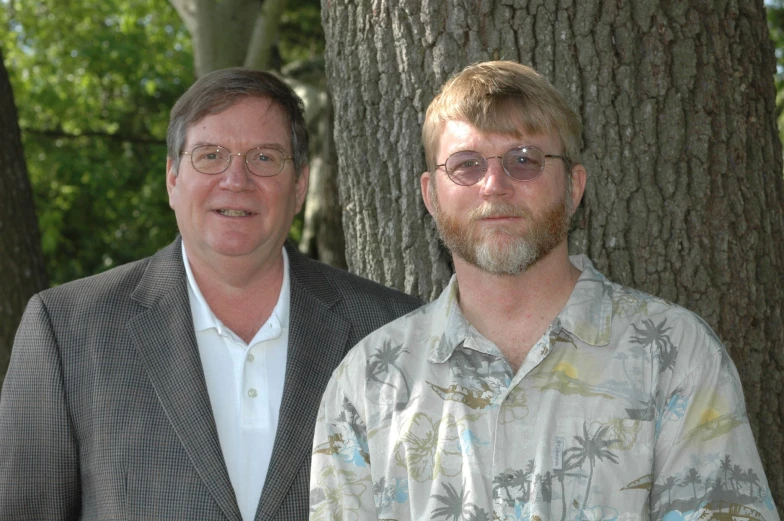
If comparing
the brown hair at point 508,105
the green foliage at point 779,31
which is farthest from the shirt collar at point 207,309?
the green foliage at point 779,31

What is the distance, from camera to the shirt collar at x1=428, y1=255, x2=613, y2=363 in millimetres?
2764

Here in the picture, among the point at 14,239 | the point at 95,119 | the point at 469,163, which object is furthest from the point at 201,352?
the point at 95,119

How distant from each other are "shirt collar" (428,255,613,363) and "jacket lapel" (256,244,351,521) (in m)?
0.57

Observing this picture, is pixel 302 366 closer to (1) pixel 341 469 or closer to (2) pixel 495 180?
(1) pixel 341 469

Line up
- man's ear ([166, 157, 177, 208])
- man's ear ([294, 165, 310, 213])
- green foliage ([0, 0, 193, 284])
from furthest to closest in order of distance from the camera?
green foliage ([0, 0, 193, 284]) → man's ear ([294, 165, 310, 213]) → man's ear ([166, 157, 177, 208])

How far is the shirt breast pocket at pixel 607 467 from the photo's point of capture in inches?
100

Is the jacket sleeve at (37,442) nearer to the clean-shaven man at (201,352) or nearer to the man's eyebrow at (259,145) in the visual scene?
the clean-shaven man at (201,352)

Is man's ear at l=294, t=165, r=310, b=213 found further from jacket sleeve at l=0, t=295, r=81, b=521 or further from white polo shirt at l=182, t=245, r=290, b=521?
jacket sleeve at l=0, t=295, r=81, b=521

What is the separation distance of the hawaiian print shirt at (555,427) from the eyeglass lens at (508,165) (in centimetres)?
35

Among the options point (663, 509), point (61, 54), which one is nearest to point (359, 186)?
point (663, 509)

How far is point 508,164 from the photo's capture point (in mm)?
2852

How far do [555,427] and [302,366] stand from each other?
1.01 m

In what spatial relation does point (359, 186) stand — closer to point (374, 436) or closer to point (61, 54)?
point (374, 436)

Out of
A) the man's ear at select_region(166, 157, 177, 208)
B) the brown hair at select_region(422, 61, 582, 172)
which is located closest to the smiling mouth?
the man's ear at select_region(166, 157, 177, 208)
